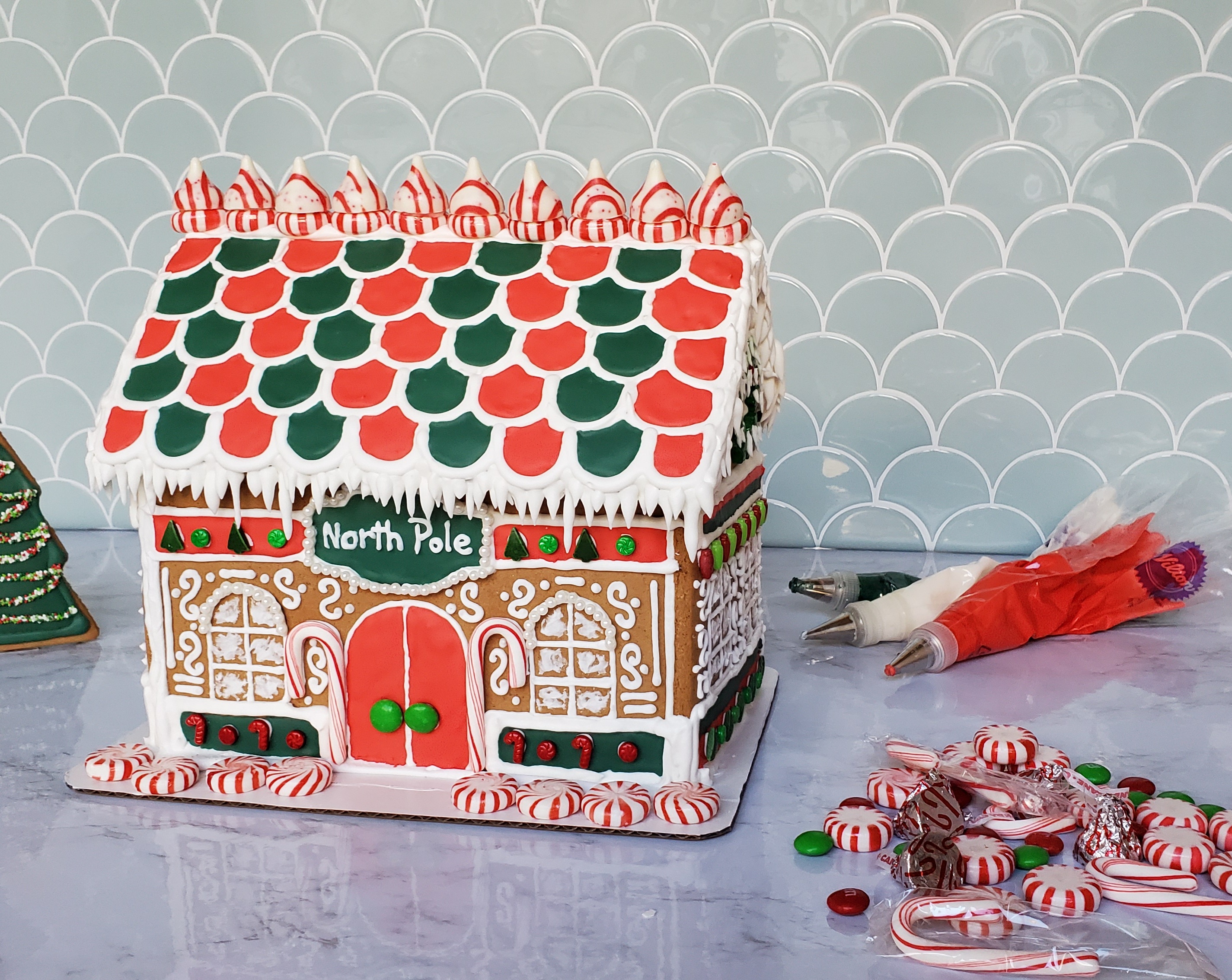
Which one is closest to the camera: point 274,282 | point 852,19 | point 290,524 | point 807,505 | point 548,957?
point 548,957

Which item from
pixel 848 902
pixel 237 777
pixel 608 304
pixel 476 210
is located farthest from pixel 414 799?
pixel 476 210

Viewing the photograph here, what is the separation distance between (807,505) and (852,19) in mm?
949

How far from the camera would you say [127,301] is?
2.70 m

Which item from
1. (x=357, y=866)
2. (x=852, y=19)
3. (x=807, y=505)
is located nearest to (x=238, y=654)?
(x=357, y=866)

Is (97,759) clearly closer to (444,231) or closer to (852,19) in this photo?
(444,231)

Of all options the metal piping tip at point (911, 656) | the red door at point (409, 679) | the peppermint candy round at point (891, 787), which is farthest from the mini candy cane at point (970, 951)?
the metal piping tip at point (911, 656)

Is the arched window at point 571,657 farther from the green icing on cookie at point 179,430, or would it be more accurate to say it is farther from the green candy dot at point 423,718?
the green icing on cookie at point 179,430

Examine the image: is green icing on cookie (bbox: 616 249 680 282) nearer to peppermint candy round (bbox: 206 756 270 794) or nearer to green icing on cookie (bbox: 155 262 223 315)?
green icing on cookie (bbox: 155 262 223 315)

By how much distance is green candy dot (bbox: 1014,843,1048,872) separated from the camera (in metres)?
1.35

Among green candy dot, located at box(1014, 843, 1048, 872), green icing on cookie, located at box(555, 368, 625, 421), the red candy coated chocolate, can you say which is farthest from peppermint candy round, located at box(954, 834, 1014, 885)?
green icing on cookie, located at box(555, 368, 625, 421)

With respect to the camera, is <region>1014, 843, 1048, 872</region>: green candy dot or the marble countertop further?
<region>1014, 843, 1048, 872</region>: green candy dot

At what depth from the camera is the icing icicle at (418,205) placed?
1.64m

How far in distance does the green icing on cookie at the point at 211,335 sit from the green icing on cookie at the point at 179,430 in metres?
0.08

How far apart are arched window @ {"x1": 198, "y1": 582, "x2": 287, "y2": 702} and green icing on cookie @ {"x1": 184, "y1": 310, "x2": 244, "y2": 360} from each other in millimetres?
289
